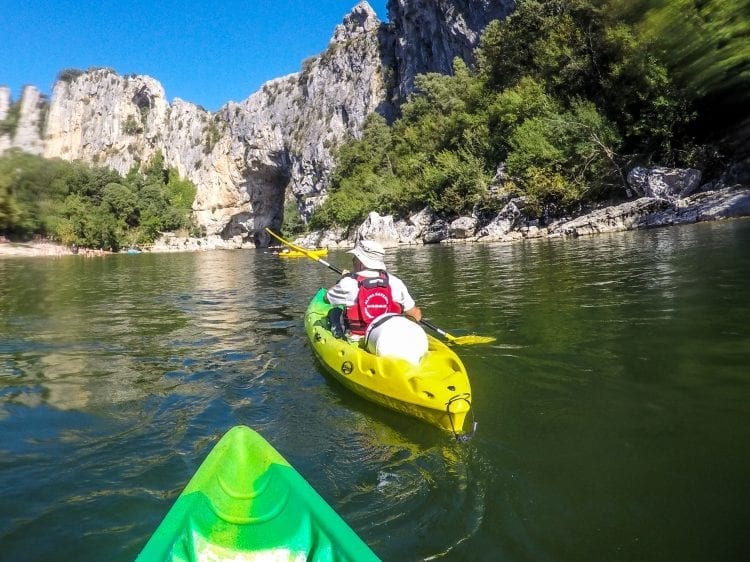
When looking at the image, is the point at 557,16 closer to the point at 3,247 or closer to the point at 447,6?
A: the point at 447,6

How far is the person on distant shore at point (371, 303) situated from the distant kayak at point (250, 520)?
1804 mm

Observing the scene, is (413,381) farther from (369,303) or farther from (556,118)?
(556,118)

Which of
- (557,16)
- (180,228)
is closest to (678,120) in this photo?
(557,16)

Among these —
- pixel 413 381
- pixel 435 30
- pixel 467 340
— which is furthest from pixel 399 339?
pixel 435 30

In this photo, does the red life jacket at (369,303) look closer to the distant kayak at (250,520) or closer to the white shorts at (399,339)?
the white shorts at (399,339)

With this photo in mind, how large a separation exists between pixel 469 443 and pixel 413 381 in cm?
56

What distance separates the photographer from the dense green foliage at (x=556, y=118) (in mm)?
19531

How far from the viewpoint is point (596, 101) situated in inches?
947

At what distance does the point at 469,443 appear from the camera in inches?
126

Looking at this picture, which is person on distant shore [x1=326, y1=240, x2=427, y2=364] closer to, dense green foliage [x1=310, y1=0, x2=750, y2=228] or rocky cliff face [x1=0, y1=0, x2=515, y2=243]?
dense green foliage [x1=310, y1=0, x2=750, y2=228]

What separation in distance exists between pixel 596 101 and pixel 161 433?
25.2m

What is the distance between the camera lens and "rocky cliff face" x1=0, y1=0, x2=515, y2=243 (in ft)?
147

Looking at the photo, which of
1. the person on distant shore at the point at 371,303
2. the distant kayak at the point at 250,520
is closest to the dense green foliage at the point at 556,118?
the person on distant shore at the point at 371,303

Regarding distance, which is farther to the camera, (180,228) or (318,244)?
(180,228)
